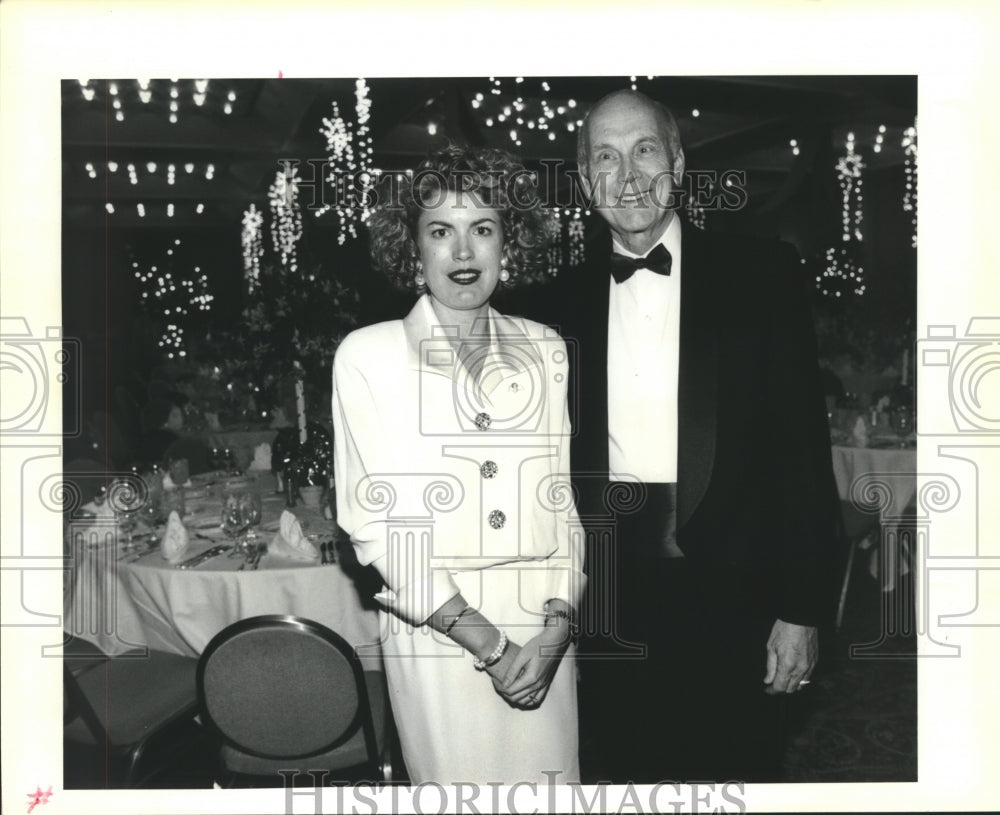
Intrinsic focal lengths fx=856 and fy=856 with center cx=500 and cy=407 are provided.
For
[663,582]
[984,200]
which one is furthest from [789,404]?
[984,200]

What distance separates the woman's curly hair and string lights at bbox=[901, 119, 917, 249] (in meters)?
1.01

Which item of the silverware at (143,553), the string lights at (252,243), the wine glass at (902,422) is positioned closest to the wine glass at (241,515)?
the silverware at (143,553)

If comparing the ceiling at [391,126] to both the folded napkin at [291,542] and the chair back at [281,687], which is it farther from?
the chair back at [281,687]

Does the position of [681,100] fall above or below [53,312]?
above

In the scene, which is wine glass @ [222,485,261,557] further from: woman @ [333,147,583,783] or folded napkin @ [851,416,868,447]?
folded napkin @ [851,416,868,447]

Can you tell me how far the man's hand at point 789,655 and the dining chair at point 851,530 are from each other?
13 centimetres

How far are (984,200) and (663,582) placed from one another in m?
1.40

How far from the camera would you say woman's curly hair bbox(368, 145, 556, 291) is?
2287mm

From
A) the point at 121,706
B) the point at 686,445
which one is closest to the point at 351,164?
the point at 686,445

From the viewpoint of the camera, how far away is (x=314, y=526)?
244 centimetres

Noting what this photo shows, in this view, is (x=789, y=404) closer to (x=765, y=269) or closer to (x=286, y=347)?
(x=765, y=269)

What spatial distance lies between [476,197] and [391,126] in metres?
0.31

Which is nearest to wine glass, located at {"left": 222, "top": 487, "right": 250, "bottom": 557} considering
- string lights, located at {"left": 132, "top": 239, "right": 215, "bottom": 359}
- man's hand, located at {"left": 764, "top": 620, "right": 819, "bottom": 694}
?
string lights, located at {"left": 132, "top": 239, "right": 215, "bottom": 359}

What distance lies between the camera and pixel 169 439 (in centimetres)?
237
